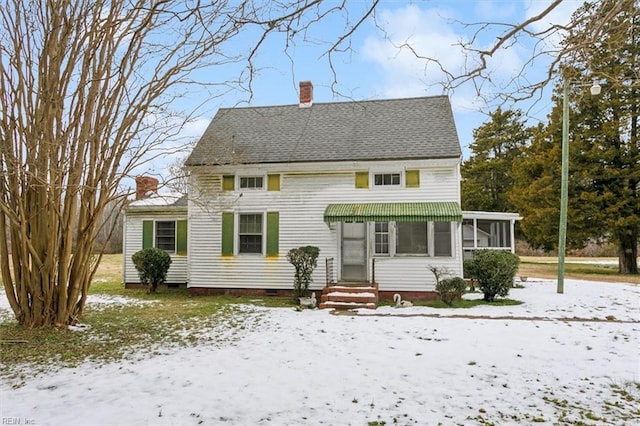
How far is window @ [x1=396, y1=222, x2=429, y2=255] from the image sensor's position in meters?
11.8

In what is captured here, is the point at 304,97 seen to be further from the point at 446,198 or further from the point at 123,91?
the point at 123,91

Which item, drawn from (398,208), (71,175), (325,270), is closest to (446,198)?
(398,208)

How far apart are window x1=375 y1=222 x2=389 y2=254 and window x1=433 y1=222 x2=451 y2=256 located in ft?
4.40

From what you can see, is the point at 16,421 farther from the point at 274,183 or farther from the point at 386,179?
the point at 386,179

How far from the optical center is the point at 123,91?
8.00 meters

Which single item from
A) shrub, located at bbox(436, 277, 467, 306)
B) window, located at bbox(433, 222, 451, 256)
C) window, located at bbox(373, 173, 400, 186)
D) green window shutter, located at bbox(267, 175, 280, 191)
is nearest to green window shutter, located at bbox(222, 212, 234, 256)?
green window shutter, located at bbox(267, 175, 280, 191)

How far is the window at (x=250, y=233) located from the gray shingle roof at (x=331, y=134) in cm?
171

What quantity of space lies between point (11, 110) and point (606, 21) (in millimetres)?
8817

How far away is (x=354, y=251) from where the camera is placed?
12.3 meters

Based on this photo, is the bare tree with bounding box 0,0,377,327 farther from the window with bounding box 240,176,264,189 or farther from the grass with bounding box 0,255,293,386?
the window with bounding box 240,176,264,189

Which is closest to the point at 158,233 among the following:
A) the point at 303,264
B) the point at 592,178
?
the point at 303,264

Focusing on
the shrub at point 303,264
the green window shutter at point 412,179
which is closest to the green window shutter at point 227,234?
the shrub at point 303,264

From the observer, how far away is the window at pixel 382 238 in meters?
12.0

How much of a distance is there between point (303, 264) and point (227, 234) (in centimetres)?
274
